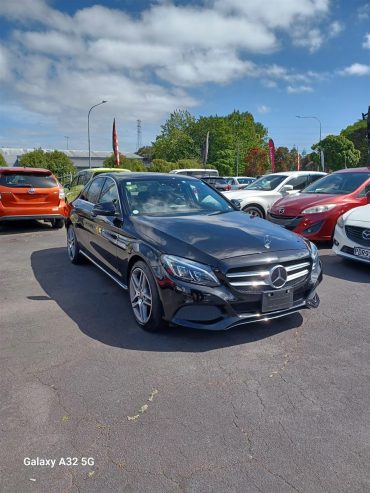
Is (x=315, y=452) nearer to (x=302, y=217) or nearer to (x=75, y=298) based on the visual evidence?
(x=75, y=298)

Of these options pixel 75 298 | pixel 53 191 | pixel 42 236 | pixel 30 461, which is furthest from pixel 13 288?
pixel 53 191

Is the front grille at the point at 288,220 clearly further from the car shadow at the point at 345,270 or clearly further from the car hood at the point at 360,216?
the car hood at the point at 360,216

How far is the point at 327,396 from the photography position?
274cm

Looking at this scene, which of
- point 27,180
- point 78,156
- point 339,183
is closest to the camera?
point 339,183

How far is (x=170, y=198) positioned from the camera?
4.81 meters

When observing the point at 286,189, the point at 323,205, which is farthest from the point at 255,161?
the point at 323,205

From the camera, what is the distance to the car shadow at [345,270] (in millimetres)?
5613

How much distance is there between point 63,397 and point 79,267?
12.4 ft

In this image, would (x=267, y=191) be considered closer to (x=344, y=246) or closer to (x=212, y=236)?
(x=344, y=246)

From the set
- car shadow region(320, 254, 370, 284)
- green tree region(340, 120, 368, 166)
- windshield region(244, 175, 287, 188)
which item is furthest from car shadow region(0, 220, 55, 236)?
green tree region(340, 120, 368, 166)

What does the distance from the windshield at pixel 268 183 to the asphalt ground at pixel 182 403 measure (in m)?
6.68

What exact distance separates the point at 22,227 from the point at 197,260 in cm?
860

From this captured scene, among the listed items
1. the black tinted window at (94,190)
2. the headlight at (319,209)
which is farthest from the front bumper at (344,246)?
the black tinted window at (94,190)

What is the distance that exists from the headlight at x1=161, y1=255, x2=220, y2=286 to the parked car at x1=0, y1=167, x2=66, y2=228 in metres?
7.02
